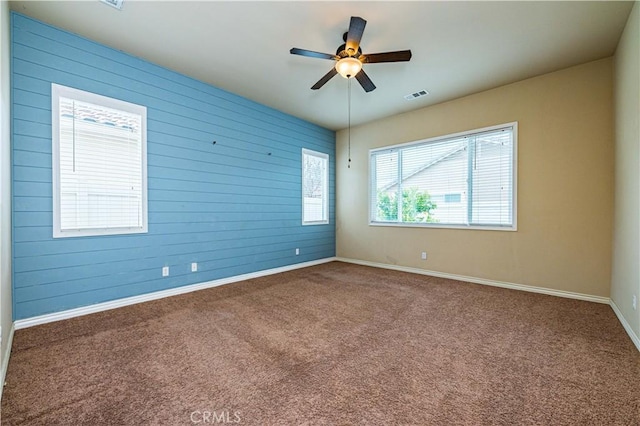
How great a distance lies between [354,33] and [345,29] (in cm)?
53

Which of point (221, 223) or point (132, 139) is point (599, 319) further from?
point (132, 139)

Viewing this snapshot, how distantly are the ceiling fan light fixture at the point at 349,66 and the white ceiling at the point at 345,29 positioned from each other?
39 cm

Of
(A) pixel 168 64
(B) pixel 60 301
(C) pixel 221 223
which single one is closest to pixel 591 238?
(C) pixel 221 223

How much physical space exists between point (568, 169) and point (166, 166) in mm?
5402

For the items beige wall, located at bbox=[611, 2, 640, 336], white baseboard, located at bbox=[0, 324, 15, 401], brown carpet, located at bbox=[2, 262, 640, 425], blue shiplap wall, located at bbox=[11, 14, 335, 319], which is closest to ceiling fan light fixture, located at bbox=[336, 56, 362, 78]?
blue shiplap wall, located at bbox=[11, 14, 335, 319]

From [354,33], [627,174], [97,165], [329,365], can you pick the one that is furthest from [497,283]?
[97,165]

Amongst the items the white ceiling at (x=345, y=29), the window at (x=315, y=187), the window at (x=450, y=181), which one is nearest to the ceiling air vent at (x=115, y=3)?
the white ceiling at (x=345, y=29)

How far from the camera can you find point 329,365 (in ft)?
6.72

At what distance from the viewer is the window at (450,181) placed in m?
4.19

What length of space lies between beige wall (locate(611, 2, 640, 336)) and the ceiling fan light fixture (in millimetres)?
2450

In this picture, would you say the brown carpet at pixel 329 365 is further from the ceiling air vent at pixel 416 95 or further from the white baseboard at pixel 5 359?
the ceiling air vent at pixel 416 95

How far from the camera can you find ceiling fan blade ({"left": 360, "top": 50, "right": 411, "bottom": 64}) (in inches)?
102

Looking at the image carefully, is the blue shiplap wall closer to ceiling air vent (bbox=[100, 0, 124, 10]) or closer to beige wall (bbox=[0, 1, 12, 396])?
beige wall (bbox=[0, 1, 12, 396])

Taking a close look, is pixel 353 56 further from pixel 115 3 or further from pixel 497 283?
pixel 497 283
